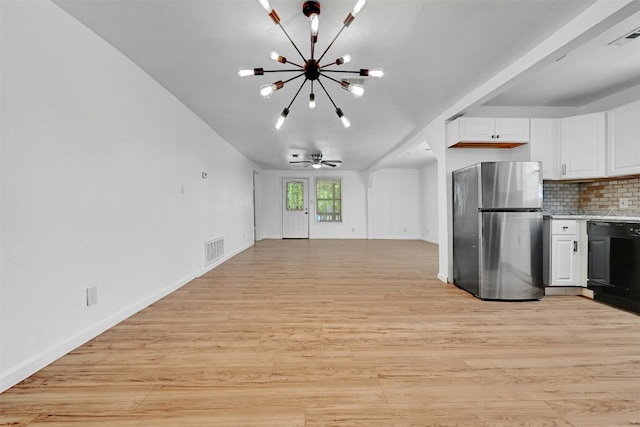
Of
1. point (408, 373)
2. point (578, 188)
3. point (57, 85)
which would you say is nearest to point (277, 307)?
point (408, 373)

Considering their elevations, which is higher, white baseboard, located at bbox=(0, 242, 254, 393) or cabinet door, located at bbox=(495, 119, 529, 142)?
cabinet door, located at bbox=(495, 119, 529, 142)

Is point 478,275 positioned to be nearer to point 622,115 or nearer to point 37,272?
point 622,115

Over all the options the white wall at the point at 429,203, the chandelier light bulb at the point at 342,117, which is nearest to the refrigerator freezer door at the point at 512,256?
the chandelier light bulb at the point at 342,117

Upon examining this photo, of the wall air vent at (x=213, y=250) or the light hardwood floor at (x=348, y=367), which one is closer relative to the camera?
the light hardwood floor at (x=348, y=367)

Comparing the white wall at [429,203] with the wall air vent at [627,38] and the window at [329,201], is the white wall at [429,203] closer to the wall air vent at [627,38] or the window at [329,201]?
the window at [329,201]

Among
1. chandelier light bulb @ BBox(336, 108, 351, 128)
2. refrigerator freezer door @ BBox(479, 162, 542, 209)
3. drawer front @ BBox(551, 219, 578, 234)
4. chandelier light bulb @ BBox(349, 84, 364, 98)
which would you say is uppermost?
chandelier light bulb @ BBox(349, 84, 364, 98)

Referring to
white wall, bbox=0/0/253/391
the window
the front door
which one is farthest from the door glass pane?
white wall, bbox=0/0/253/391

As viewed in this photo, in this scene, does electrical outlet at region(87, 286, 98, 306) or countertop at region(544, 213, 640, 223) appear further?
countertop at region(544, 213, 640, 223)

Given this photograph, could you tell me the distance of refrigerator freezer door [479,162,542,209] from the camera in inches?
110

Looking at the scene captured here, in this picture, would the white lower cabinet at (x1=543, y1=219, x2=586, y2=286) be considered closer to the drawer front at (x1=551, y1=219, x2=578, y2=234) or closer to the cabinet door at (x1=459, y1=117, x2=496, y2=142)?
the drawer front at (x1=551, y1=219, x2=578, y2=234)

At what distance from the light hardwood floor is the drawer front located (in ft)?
2.49

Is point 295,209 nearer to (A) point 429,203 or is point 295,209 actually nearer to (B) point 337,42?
(A) point 429,203

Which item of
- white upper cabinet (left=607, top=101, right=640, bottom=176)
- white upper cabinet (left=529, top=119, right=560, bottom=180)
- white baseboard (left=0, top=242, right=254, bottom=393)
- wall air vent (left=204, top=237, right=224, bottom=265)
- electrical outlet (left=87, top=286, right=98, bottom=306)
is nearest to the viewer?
white baseboard (left=0, top=242, right=254, bottom=393)

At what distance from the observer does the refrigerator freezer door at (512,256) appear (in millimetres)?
2807
